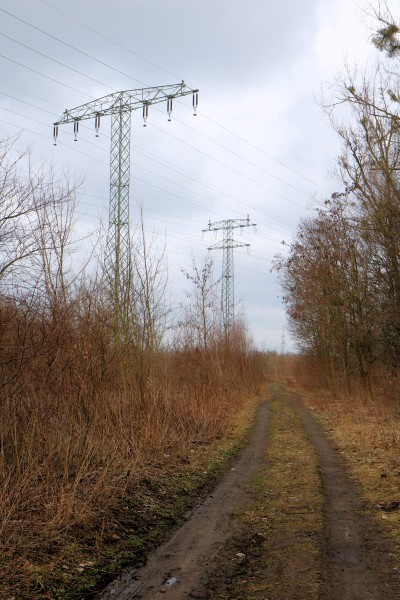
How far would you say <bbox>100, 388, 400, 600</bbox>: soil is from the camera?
4117 mm

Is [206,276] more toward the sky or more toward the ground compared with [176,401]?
more toward the sky

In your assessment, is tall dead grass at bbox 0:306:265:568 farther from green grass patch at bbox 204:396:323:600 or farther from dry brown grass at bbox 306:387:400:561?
dry brown grass at bbox 306:387:400:561

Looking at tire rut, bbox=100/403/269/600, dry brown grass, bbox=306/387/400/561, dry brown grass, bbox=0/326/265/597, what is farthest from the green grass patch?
dry brown grass, bbox=0/326/265/597

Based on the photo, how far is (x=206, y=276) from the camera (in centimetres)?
1705

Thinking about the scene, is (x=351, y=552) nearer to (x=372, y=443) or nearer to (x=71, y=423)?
(x=71, y=423)

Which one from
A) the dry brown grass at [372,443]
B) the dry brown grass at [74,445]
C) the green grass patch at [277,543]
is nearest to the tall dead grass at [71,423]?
the dry brown grass at [74,445]

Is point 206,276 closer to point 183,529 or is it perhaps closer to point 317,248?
point 317,248

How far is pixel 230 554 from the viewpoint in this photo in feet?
16.4

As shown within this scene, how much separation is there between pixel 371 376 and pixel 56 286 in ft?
56.8

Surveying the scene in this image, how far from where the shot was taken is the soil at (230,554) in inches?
162

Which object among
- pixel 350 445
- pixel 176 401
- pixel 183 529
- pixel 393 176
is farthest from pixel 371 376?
pixel 183 529

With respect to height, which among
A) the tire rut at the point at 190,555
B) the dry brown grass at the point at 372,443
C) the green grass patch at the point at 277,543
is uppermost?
the dry brown grass at the point at 372,443

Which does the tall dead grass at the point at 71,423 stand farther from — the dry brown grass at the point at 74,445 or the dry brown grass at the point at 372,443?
the dry brown grass at the point at 372,443

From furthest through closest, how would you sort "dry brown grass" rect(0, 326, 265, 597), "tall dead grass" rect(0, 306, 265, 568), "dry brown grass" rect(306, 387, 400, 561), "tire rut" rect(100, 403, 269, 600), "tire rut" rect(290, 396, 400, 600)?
"dry brown grass" rect(306, 387, 400, 561), "tall dead grass" rect(0, 306, 265, 568), "dry brown grass" rect(0, 326, 265, 597), "tire rut" rect(100, 403, 269, 600), "tire rut" rect(290, 396, 400, 600)
